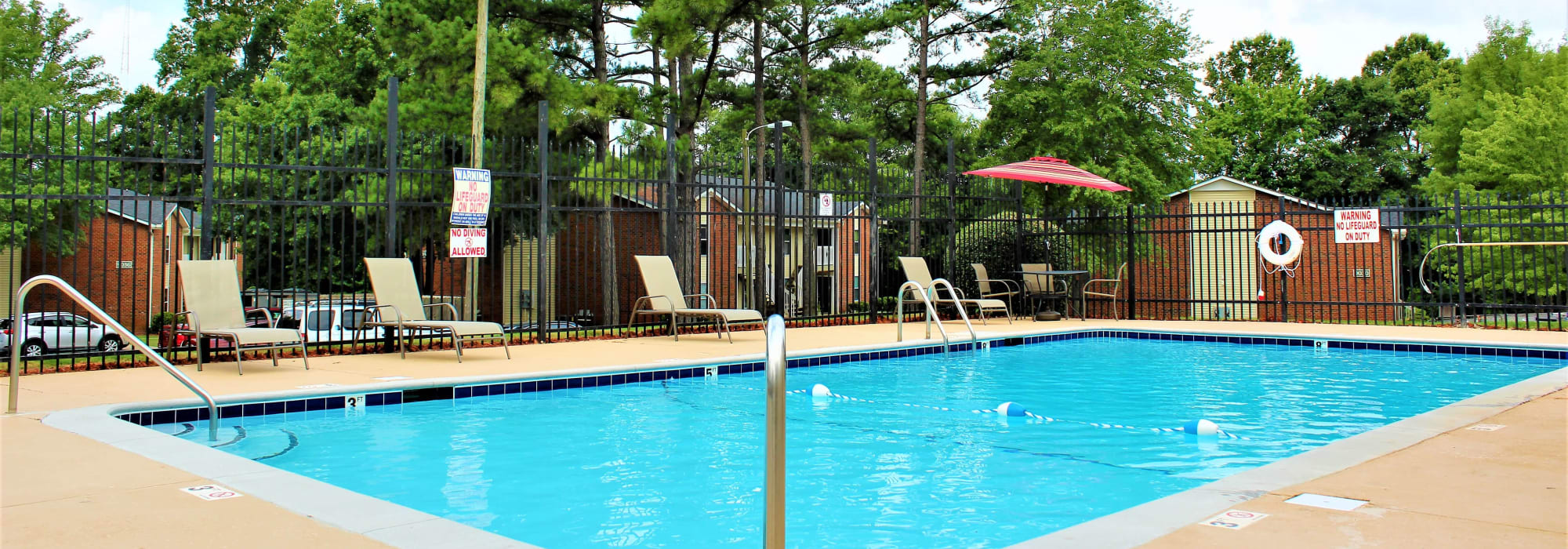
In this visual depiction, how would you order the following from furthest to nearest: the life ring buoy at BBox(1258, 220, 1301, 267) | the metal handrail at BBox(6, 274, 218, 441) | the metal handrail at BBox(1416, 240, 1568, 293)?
1. the life ring buoy at BBox(1258, 220, 1301, 267)
2. the metal handrail at BBox(1416, 240, 1568, 293)
3. the metal handrail at BBox(6, 274, 218, 441)

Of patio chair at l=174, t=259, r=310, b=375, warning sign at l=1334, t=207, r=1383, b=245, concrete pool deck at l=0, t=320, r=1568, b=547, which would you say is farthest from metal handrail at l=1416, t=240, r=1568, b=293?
patio chair at l=174, t=259, r=310, b=375

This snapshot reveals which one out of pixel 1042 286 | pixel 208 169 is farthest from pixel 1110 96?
pixel 208 169

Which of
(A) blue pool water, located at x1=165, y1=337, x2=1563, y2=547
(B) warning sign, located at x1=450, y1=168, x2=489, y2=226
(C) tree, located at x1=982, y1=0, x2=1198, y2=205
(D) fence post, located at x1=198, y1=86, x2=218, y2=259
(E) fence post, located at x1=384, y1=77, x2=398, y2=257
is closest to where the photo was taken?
(A) blue pool water, located at x1=165, y1=337, x2=1563, y2=547

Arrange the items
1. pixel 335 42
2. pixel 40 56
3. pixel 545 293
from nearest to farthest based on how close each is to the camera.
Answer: pixel 545 293 → pixel 40 56 → pixel 335 42

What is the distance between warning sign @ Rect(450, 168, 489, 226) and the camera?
29.9ft

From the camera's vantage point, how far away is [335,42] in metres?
32.3

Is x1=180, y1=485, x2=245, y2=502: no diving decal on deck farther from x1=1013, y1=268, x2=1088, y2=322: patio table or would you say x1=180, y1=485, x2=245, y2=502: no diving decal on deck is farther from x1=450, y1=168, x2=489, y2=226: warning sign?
x1=1013, y1=268, x2=1088, y2=322: patio table

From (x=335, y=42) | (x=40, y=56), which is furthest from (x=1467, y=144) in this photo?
(x=40, y=56)

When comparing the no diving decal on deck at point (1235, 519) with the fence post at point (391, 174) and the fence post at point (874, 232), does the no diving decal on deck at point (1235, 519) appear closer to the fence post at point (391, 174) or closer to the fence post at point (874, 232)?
the fence post at point (391, 174)

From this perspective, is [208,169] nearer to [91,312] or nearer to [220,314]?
[220,314]

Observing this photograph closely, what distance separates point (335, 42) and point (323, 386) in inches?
1184

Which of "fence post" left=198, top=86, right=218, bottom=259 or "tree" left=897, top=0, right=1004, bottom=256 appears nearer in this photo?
"fence post" left=198, top=86, right=218, bottom=259

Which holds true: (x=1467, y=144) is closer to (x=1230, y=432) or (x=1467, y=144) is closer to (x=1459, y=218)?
(x=1459, y=218)

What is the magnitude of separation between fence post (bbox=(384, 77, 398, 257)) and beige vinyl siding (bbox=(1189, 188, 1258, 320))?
8.11 meters
